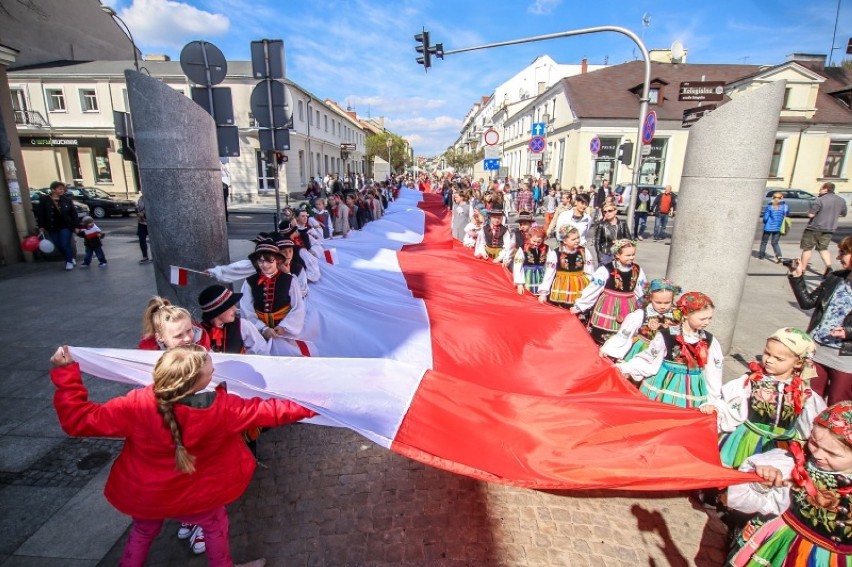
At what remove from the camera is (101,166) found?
31719 mm

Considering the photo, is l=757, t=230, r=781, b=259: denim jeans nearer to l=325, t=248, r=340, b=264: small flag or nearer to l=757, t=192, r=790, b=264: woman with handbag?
l=757, t=192, r=790, b=264: woman with handbag

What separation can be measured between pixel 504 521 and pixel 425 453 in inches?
41.2

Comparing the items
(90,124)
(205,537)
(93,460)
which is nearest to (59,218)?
(93,460)

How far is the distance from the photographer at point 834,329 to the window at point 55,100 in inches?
1595

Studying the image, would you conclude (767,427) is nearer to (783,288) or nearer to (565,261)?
(565,261)

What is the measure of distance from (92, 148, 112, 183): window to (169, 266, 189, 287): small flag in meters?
34.3

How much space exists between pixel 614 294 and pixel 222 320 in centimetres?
379

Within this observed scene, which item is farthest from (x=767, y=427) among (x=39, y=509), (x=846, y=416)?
(x=39, y=509)

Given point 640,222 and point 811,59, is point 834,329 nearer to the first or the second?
point 640,222

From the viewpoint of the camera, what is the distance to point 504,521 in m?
3.14

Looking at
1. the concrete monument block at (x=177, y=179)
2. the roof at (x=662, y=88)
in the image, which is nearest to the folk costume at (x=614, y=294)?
the concrete monument block at (x=177, y=179)

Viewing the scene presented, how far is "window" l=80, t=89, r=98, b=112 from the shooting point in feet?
99.6

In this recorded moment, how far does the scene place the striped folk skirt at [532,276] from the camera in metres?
6.22

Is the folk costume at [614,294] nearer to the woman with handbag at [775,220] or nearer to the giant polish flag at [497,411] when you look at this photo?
the giant polish flag at [497,411]
